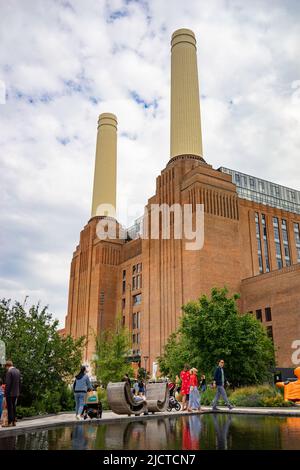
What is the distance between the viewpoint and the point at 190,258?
49.9 m

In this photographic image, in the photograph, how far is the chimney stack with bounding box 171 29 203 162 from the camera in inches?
2443

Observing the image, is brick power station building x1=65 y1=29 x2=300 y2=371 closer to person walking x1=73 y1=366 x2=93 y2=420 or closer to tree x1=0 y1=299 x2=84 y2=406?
tree x1=0 y1=299 x2=84 y2=406

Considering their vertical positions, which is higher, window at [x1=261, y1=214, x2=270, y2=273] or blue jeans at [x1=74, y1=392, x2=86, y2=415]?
window at [x1=261, y1=214, x2=270, y2=273]

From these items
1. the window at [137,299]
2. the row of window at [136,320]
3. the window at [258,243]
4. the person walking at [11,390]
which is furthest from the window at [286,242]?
the person walking at [11,390]

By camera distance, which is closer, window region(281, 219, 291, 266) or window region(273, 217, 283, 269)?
window region(273, 217, 283, 269)

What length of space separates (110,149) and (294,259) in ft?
150

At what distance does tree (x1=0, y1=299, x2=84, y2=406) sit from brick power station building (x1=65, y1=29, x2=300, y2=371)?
1834cm

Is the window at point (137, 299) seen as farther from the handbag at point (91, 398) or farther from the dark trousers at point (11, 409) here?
the dark trousers at point (11, 409)

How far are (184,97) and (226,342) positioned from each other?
46.9 metres

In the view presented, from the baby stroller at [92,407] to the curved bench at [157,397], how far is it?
74.6 inches

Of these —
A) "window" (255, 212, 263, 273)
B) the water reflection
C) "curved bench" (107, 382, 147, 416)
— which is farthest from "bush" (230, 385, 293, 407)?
"window" (255, 212, 263, 273)

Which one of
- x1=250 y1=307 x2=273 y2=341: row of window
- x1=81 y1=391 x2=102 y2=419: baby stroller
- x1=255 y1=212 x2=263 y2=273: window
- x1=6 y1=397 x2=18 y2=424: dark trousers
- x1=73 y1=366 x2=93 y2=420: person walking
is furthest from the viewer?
x1=255 y1=212 x2=263 y2=273: window

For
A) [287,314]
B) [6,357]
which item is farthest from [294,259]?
[6,357]

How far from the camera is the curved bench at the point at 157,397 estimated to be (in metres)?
14.4
